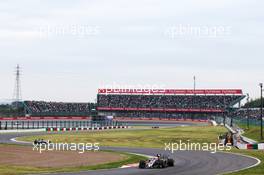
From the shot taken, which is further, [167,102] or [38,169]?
[167,102]

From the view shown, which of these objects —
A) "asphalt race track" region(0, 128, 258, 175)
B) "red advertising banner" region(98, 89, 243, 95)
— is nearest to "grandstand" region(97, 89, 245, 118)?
"red advertising banner" region(98, 89, 243, 95)

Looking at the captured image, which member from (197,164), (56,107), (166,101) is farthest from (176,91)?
(197,164)

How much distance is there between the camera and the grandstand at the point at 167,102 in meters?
178

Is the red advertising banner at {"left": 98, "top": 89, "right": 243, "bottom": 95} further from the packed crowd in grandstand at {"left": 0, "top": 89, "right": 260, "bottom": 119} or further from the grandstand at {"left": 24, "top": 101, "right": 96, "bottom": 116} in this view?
the grandstand at {"left": 24, "top": 101, "right": 96, "bottom": 116}

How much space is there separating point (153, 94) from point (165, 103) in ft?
26.5

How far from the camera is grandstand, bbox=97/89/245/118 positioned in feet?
582

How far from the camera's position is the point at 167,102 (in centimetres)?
18475

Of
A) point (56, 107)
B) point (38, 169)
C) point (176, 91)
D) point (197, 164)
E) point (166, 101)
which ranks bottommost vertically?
point (197, 164)

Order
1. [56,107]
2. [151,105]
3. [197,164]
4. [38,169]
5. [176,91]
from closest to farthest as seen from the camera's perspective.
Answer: [38,169], [197,164], [151,105], [176,91], [56,107]

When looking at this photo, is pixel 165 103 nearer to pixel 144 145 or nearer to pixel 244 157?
pixel 144 145

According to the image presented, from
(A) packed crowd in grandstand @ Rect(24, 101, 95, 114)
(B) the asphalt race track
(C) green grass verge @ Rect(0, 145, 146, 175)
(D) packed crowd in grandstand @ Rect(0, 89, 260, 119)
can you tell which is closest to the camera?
(C) green grass verge @ Rect(0, 145, 146, 175)

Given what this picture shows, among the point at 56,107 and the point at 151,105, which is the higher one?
the point at 151,105

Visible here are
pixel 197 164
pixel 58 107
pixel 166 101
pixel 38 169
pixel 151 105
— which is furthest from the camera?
pixel 58 107

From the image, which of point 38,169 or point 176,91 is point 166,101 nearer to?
point 176,91
